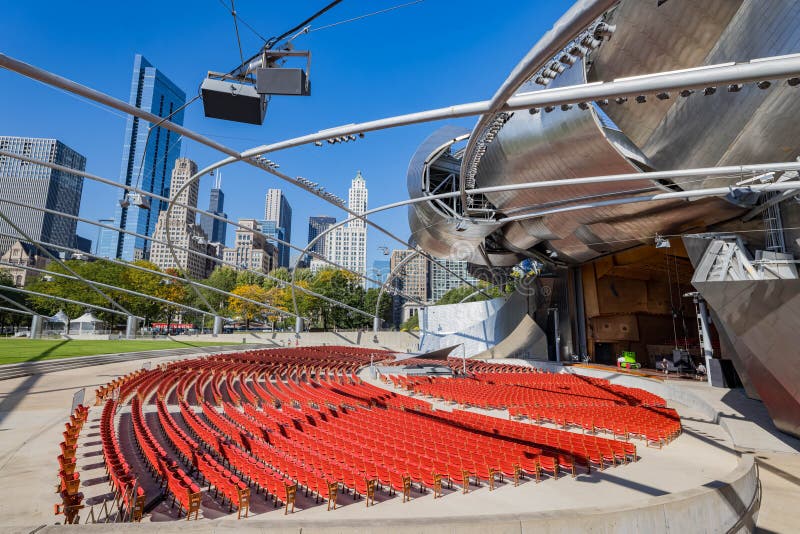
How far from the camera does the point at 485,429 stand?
39.9 feet

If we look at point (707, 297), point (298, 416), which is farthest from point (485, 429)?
point (707, 297)

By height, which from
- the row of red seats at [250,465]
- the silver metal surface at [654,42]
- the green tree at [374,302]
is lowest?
the row of red seats at [250,465]

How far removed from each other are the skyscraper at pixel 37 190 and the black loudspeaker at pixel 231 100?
541 feet

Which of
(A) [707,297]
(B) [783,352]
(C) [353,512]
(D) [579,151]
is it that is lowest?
(C) [353,512]

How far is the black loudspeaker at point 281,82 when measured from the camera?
6531 millimetres

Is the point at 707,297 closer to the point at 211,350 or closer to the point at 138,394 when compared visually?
the point at 138,394

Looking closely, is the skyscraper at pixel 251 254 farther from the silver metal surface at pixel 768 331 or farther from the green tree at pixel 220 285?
the silver metal surface at pixel 768 331

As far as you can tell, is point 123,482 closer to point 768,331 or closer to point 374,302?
point 768,331

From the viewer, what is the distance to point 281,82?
6.59 metres

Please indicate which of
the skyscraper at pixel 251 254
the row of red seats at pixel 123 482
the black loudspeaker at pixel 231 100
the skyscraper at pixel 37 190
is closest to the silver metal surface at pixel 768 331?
the black loudspeaker at pixel 231 100

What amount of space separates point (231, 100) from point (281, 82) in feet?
3.31

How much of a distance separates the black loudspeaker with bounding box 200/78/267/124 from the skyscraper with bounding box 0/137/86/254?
164848 millimetres

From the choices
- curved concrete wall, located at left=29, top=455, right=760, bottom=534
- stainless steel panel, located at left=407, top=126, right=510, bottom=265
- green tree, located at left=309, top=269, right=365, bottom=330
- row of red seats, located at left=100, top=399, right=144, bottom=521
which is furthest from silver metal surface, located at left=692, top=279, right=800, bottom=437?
green tree, located at left=309, top=269, right=365, bottom=330

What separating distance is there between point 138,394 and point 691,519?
1668 centimetres
